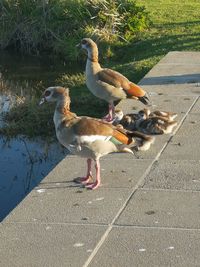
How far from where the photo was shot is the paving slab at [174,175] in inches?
348

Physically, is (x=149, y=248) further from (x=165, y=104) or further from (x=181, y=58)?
(x=181, y=58)

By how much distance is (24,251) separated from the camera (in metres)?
7.16

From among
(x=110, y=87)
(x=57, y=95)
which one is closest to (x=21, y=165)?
(x=110, y=87)

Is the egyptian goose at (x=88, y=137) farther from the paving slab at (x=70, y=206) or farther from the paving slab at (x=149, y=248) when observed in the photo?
the paving slab at (x=149, y=248)

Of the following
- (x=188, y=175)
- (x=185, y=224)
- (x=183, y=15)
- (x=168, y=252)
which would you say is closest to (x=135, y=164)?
(x=188, y=175)

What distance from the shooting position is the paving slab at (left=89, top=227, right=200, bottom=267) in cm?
685

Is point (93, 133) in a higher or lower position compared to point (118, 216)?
higher

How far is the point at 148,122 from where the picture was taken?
11039 millimetres

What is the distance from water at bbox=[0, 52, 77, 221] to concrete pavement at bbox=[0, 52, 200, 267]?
107cm

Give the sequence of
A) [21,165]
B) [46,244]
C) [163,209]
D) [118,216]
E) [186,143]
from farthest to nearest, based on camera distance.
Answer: [21,165], [186,143], [163,209], [118,216], [46,244]

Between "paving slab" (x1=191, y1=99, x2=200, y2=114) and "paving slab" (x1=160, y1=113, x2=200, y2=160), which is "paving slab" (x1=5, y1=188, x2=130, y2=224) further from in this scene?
"paving slab" (x1=191, y1=99, x2=200, y2=114)

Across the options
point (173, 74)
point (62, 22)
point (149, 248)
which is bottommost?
point (62, 22)

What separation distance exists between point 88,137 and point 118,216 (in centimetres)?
113

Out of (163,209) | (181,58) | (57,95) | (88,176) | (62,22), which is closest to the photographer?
(163,209)
